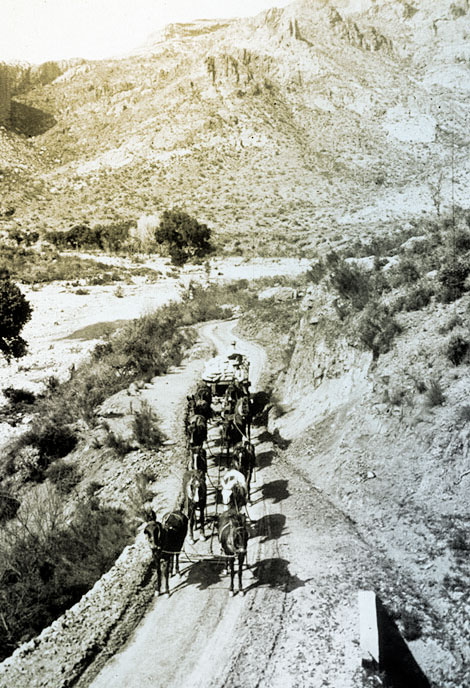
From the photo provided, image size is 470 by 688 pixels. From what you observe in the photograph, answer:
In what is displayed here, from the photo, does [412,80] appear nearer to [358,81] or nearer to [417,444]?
[358,81]

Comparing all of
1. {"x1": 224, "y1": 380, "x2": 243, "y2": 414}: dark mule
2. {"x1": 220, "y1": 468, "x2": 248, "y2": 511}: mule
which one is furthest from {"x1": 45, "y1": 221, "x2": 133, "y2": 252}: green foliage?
{"x1": 220, "y1": 468, "x2": 248, "y2": 511}: mule

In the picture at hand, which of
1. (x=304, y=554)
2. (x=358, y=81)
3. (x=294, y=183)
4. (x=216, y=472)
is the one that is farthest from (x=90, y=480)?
(x=358, y=81)

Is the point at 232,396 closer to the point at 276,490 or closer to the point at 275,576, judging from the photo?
the point at 276,490

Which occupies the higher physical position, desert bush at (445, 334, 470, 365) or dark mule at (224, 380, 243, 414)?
desert bush at (445, 334, 470, 365)

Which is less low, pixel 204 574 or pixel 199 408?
pixel 199 408

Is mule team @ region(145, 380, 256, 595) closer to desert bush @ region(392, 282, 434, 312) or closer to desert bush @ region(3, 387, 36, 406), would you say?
desert bush @ region(392, 282, 434, 312)

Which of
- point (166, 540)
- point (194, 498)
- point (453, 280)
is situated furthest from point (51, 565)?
point (453, 280)
